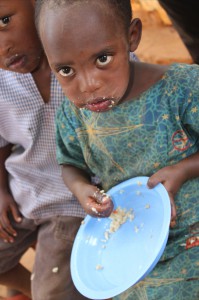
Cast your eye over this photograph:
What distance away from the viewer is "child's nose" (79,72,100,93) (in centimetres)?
104

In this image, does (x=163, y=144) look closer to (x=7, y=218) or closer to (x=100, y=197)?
(x=100, y=197)

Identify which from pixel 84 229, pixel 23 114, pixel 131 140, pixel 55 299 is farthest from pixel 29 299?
pixel 131 140

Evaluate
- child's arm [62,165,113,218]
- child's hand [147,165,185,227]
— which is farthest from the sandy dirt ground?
child's hand [147,165,185,227]

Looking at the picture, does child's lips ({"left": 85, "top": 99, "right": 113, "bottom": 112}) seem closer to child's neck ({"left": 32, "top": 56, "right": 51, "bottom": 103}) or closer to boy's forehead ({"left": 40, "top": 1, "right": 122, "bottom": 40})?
boy's forehead ({"left": 40, "top": 1, "right": 122, "bottom": 40})

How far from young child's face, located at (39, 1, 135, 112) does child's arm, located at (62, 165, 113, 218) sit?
0.27m

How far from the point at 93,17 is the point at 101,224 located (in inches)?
23.8

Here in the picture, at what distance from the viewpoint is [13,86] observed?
144 centimetres

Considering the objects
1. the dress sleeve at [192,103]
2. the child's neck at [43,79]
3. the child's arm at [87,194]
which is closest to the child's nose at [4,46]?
the child's neck at [43,79]

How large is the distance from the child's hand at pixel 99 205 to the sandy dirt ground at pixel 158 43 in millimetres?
1791

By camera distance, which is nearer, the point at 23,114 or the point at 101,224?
the point at 101,224

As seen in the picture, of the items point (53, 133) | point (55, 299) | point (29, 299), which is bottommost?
point (29, 299)

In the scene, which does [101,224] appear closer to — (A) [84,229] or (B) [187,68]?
(A) [84,229]

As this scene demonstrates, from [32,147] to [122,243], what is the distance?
46 centimetres

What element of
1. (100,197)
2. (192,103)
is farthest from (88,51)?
(100,197)
